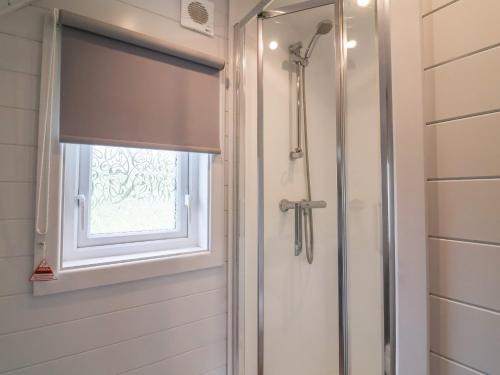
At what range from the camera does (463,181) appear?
2.08ft

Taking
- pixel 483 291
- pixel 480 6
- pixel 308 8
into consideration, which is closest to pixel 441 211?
pixel 483 291

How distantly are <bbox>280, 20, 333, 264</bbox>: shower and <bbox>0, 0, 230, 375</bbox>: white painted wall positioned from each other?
1.89 feet

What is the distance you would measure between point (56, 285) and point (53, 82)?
0.70 meters

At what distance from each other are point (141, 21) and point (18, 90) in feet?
1.75

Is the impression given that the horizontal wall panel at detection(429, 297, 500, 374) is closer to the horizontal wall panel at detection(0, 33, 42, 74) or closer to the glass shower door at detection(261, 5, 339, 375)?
the glass shower door at detection(261, 5, 339, 375)

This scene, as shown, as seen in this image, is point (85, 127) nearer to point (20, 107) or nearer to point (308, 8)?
point (20, 107)

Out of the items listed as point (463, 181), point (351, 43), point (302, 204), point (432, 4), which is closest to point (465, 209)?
point (463, 181)

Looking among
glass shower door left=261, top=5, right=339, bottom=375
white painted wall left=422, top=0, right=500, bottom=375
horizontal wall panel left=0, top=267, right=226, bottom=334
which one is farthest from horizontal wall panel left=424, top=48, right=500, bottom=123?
horizontal wall panel left=0, top=267, right=226, bottom=334

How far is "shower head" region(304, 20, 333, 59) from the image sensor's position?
4.37 feet

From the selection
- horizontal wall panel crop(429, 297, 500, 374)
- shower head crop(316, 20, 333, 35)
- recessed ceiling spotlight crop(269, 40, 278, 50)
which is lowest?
horizontal wall panel crop(429, 297, 500, 374)

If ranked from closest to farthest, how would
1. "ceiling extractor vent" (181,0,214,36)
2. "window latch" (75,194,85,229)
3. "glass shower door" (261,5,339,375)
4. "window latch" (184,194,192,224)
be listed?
"window latch" (75,194,85,229)
"ceiling extractor vent" (181,0,214,36)
"window latch" (184,194,192,224)
"glass shower door" (261,5,339,375)

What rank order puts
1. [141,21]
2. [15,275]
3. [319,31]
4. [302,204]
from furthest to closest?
1. [302,204]
2. [319,31]
3. [141,21]
4. [15,275]

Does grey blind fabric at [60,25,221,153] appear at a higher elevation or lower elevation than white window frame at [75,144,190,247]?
higher

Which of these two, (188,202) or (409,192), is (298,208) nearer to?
(188,202)
